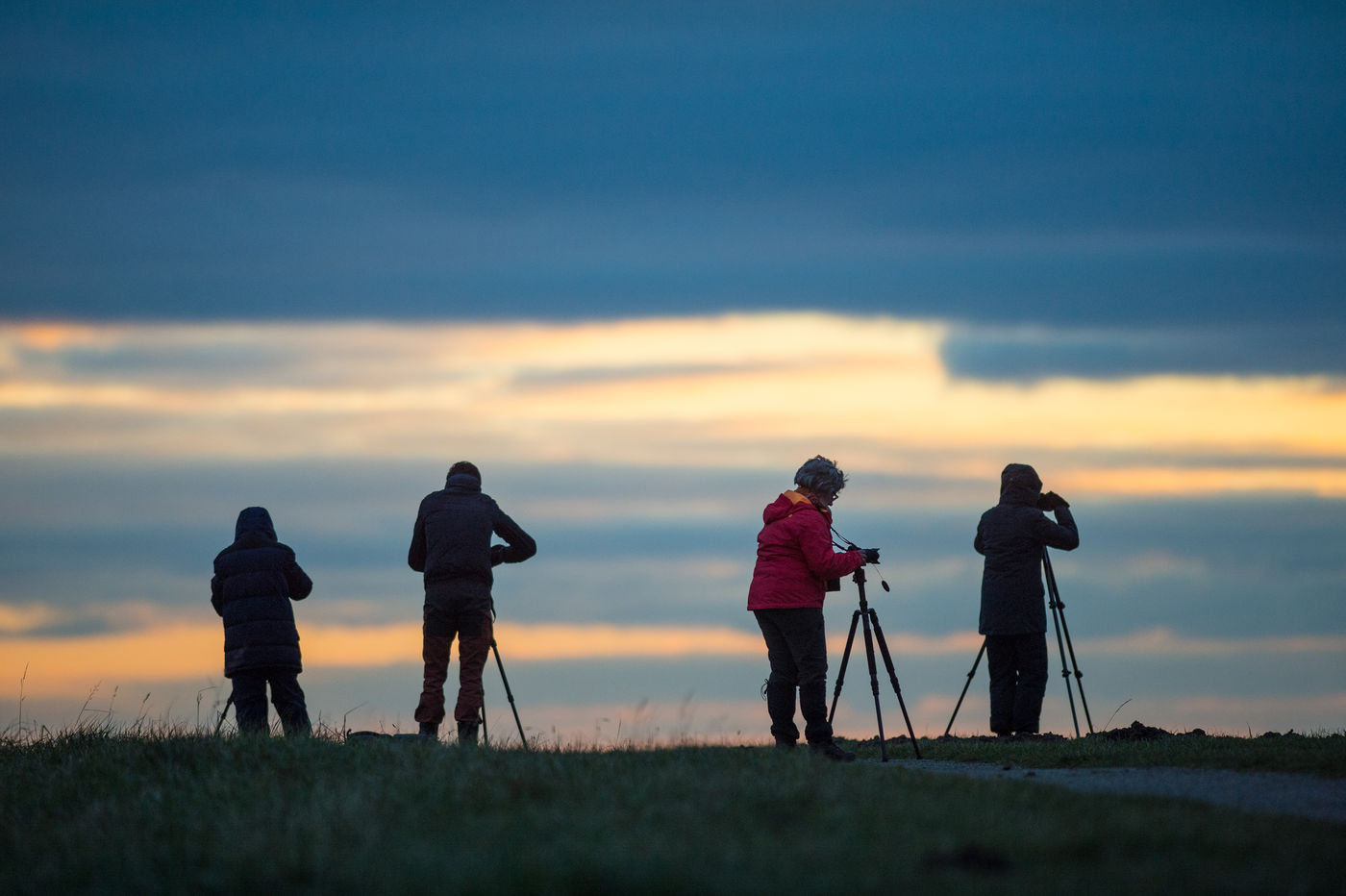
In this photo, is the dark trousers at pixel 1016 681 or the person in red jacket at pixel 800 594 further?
the dark trousers at pixel 1016 681

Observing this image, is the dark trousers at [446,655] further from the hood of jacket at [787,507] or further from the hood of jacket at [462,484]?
the hood of jacket at [787,507]

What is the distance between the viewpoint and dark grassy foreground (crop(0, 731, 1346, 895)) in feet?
22.2

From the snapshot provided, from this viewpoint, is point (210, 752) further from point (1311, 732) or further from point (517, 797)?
point (1311, 732)

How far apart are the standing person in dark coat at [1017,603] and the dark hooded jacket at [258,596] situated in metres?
7.85

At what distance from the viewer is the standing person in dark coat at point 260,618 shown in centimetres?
1410

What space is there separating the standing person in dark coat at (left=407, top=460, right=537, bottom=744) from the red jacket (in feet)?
10.1

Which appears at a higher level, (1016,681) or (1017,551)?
(1017,551)

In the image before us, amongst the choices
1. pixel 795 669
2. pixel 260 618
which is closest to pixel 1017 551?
pixel 795 669

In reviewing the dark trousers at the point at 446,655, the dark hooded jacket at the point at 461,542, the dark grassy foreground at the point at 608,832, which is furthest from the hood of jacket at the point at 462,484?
the dark grassy foreground at the point at 608,832

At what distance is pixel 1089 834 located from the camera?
305 inches

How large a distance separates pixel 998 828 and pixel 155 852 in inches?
182

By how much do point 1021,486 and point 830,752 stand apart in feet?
19.4

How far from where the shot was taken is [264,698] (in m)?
14.5

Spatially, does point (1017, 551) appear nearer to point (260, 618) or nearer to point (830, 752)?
point (830, 752)
